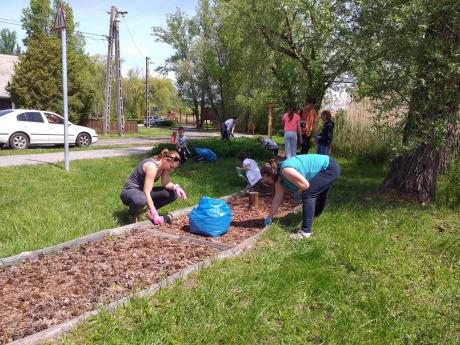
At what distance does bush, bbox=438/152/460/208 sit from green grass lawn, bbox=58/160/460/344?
1733mm

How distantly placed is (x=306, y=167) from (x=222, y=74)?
2610 cm

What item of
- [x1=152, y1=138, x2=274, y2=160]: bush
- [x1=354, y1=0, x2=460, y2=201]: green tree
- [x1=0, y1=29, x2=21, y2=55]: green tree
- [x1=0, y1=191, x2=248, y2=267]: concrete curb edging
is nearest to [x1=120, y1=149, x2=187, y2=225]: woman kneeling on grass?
[x1=0, y1=191, x2=248, y2=267]: concrete curb edging

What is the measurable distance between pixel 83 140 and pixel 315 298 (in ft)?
51.6

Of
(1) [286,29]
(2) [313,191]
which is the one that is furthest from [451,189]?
(1) [286,29]

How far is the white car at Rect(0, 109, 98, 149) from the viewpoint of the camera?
602 inches

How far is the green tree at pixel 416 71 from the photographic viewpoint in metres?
6.43

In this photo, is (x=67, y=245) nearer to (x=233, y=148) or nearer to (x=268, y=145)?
(x=233, y=148)

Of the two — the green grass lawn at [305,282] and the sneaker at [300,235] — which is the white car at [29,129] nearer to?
the green grass lawn at [305,282]

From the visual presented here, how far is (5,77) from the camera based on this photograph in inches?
1328

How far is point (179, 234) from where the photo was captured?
5.45 metres

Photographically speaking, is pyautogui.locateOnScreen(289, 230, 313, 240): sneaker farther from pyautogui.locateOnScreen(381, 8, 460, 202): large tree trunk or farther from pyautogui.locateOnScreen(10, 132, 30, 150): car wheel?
pyautogui.locateOnScreen(10, 132, 30, 150): car wheel

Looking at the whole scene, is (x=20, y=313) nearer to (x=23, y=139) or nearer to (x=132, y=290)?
(x=132, y=290)

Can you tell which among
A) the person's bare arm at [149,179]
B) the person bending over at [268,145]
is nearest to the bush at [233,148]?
the person bending over at [268,145]

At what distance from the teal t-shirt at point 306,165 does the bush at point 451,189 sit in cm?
301
